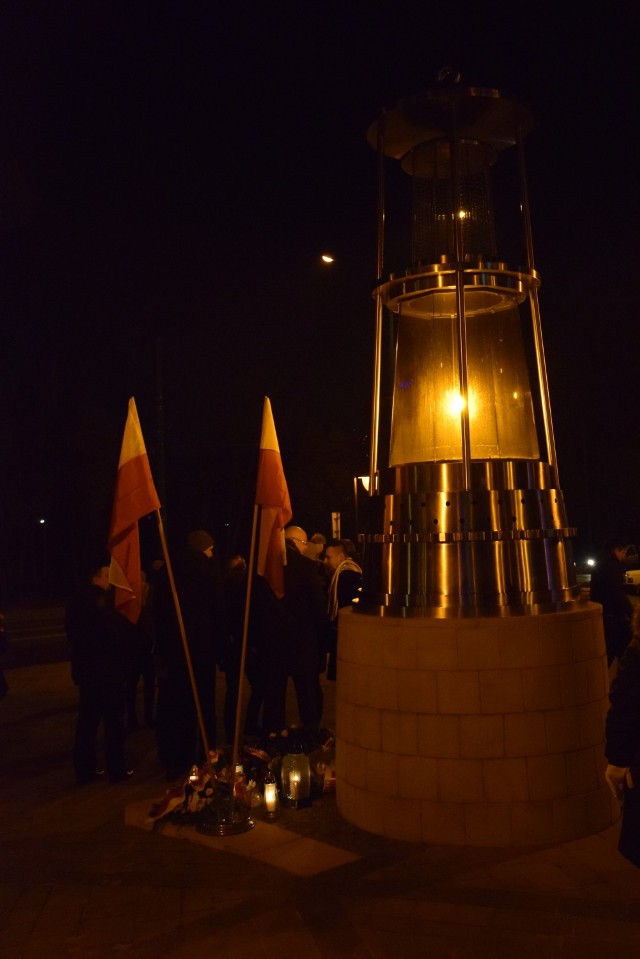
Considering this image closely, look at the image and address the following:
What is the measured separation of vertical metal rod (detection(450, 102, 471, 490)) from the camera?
661 centimetres

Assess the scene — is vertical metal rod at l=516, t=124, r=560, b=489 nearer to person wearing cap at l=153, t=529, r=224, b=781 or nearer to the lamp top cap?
the lamp top cap

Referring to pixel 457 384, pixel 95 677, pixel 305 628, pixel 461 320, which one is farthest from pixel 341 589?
pixel 461 320

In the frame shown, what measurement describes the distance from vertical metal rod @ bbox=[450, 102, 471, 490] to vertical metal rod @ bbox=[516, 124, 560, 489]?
69cm

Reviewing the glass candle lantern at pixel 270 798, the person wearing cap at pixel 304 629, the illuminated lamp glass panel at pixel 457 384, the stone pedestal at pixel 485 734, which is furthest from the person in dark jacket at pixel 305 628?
the stone pedestal at pixel 485 734

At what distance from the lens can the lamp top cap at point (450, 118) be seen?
701cm

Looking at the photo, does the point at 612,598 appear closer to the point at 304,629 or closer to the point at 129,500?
the point at 304,629

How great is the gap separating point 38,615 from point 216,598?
27.5 metres

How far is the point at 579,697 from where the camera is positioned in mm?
6242

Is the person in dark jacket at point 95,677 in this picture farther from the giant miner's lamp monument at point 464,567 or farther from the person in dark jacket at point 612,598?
the person in dark jacket at point 612,598

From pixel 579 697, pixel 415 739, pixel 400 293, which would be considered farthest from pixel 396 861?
pixel 400 293

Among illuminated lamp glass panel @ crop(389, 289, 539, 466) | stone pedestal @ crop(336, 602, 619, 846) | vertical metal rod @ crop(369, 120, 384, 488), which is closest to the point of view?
stone pedestal @ crop(336, 602, 619, 846)

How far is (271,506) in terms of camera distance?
6.97 metres

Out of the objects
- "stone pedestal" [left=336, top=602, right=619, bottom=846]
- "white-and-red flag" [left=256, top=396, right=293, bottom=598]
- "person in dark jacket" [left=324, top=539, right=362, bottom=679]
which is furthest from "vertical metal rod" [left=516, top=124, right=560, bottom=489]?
"person in dark jacket" [left=324, top=539, right=362, bottom=679]

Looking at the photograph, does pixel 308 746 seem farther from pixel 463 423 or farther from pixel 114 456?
pixel 114 456
